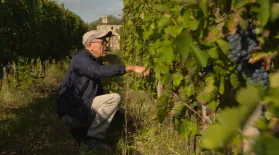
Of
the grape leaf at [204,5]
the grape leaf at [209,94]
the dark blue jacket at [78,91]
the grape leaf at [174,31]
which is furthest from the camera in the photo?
the dark blue jacket at [78,91]

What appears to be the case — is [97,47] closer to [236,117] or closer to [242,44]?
[242,44]

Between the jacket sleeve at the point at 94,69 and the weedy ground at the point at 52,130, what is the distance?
1.29 feet

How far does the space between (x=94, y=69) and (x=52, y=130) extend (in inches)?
74.7

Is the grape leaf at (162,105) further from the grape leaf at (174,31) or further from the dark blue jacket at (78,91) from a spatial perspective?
the dark blue jacket at (78,91)

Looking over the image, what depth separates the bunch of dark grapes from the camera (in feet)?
5.15

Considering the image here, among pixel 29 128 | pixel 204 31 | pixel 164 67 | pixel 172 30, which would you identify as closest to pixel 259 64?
pixel 204 31

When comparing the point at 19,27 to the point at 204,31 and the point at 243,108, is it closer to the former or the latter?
the point at 204,31

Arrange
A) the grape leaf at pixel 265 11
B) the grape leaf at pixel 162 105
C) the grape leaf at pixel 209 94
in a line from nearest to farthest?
the grape leaf at pixel 265 11 < the grape leaf at pixel 209 94 < the grape leaf at pixel 162 105

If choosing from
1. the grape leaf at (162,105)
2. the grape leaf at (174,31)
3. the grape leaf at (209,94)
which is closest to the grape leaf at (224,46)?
the grape leaf at (209,94)

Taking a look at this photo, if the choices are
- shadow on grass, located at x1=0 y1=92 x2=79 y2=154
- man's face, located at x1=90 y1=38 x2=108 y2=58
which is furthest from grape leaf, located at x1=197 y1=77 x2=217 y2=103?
shadow on grass, located at x1=0 y1=92 x2=79 y2=154

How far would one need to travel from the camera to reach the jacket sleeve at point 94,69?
14.3 ft

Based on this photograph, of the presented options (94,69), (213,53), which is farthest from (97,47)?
(213,53)

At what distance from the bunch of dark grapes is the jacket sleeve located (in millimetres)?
2770

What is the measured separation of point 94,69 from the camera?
4617 millimetres
